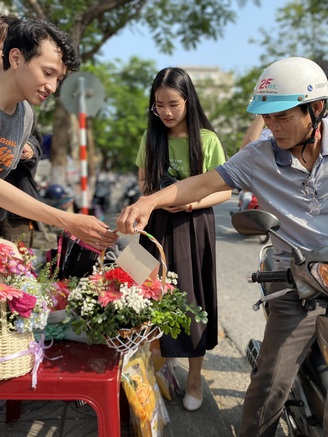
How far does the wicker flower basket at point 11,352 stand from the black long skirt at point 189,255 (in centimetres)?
91

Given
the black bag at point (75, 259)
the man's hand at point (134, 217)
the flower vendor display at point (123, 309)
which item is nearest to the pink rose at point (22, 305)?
the flower vendor display at point (123, 309)

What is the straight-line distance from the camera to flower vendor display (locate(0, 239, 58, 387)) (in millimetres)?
1831

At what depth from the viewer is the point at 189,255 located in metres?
2.63

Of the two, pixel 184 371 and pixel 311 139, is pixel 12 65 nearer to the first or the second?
pixel 311 139

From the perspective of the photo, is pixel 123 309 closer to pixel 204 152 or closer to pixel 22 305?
pixel 22 305

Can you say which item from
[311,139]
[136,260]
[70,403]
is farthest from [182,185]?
[70,403]

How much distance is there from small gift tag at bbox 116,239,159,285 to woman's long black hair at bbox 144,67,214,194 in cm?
60

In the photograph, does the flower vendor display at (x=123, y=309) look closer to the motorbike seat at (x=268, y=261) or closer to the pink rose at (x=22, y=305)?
the pink rose at (x=22, y=305)

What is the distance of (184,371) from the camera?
3260mm

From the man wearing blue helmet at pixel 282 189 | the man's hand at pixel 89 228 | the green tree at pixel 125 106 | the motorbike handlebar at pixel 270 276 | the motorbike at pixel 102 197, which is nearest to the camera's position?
the motorbike handlebar at pixel 270 276

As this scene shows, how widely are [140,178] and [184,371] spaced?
135 cm

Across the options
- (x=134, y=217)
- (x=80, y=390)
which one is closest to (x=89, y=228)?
(x=134, y=217)

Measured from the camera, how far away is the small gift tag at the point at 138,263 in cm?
199

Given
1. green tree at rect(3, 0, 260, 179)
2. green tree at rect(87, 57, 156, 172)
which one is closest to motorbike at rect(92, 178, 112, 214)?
green tree at rect(3, 0, 260, 179)
